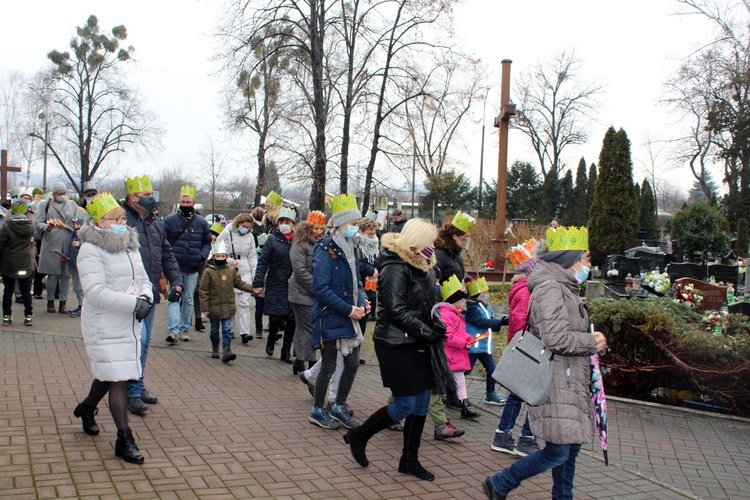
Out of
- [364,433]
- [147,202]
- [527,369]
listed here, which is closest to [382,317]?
[364,433]

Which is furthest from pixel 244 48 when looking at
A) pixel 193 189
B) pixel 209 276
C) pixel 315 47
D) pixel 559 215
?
pixel 559 215

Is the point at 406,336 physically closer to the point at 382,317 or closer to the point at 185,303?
the point at 382,317

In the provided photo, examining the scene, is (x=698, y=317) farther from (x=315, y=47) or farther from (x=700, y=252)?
(x=700, y=252)

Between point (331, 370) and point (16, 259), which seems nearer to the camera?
point (331, 370)

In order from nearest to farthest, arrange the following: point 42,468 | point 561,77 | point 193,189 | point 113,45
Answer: point 42,468, point 193,189, point 113,45, point 561,77

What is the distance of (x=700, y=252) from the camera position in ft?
70.6

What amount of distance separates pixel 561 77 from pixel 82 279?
50557 mm

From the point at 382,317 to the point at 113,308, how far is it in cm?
180

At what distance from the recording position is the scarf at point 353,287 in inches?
215

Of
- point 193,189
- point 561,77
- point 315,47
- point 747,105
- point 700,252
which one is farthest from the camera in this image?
point 561,77

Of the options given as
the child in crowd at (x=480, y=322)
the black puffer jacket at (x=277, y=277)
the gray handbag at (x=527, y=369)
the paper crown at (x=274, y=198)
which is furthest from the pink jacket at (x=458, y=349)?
the paper crown at (x=274, y=198)

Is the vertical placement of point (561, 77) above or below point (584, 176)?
above

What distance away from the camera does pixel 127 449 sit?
4.51 meters

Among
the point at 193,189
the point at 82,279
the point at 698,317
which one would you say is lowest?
the point at 698,317
